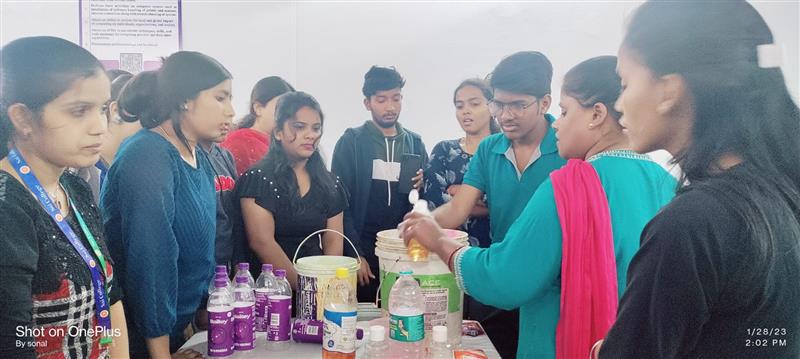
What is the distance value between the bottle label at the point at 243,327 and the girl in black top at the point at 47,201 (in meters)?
0.30

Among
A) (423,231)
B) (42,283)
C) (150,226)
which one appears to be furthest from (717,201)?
(150,226)

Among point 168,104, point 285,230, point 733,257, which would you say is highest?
point 168,104

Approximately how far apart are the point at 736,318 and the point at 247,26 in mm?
1626

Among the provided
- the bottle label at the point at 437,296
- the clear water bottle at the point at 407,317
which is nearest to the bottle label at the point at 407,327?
the clear water bottle at the point at 407,317

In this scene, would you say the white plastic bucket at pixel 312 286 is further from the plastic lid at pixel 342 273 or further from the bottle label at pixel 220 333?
the bottle label at pixel 220 333

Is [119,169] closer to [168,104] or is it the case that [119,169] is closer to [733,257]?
[168,104]

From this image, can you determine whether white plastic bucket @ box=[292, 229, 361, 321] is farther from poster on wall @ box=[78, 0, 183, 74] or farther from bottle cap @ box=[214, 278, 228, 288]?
poster on wall @ box=[78, 0, 183, 74]

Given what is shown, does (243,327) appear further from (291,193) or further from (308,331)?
(291,193)

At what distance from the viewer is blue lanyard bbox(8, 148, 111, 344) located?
0.97 meters

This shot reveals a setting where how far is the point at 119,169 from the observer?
128cm

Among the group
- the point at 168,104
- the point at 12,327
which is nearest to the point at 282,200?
the point at 168,104

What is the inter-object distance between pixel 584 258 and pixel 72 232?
98 centimetres

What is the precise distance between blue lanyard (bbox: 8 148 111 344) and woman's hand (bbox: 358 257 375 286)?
40.5 inches

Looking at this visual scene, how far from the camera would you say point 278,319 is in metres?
1.40
